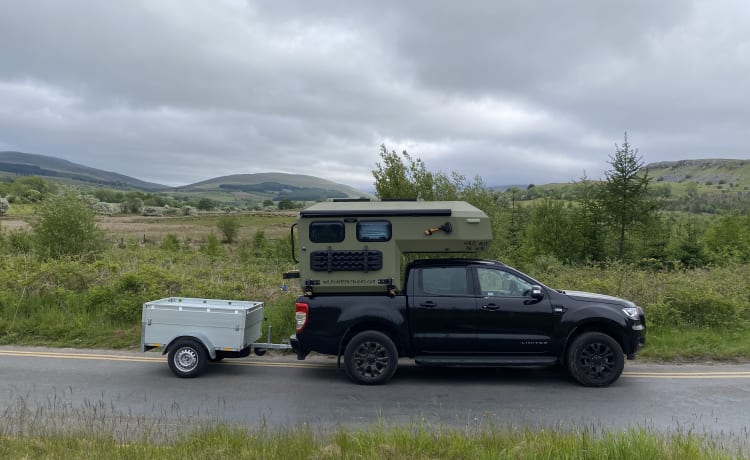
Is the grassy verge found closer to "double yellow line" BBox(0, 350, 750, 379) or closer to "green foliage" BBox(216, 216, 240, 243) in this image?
"double yellow line" BBox(0, 350, 750, 379)

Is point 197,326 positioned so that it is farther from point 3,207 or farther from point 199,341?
point 3,207

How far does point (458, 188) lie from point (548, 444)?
13568 millimetres

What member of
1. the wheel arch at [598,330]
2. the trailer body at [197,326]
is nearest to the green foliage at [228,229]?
the trailer body at [197,326]

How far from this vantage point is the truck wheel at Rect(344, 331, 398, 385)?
749 centimetres

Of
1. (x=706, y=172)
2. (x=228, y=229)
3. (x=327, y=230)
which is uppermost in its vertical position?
(x=706, y=172)

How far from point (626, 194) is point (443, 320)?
21480mm

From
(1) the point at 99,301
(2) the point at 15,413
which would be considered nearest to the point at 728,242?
(1) the point at 99,301

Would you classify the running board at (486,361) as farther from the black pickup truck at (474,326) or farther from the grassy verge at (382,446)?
the grassy verge at (382,446)

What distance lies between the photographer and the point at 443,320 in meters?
7.60

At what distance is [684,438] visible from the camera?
4.81m

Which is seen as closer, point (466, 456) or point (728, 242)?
point (466, 456)

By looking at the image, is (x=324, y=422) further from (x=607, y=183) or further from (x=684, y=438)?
(x=607, y=183)

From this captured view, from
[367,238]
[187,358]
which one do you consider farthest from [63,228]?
[367,238]

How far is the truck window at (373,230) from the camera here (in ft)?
25.2
